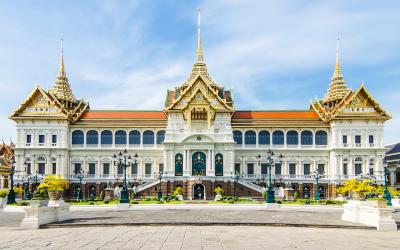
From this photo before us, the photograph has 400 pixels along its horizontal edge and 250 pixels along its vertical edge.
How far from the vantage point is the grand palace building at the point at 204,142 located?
6538cm

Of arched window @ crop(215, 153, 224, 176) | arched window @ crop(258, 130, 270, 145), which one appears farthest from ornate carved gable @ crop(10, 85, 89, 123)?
arched window @ crop(258, 130, 270, 145)

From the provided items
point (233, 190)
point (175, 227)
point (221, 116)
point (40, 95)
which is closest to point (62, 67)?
point (40, 95)

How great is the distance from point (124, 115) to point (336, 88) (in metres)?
35.3

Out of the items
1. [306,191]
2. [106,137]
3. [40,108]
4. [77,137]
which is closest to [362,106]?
[306,191]

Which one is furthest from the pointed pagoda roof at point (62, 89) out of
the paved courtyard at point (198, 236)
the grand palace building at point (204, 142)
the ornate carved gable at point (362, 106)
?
the paved courtyard at point (198, 236)

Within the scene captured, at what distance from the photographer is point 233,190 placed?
6328 centimetres

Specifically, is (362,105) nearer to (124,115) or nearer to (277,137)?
(277,137)

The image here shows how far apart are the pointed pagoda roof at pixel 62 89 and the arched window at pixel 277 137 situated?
34409 millimetres

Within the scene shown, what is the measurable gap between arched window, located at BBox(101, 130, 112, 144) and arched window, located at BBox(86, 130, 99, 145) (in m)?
0.81

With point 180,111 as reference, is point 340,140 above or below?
below

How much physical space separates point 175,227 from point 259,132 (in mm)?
46367

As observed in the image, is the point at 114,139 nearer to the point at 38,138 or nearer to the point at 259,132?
the point at 38,138

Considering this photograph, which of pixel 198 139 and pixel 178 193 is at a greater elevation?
pixel 198 139

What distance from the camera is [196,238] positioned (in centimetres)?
1975
